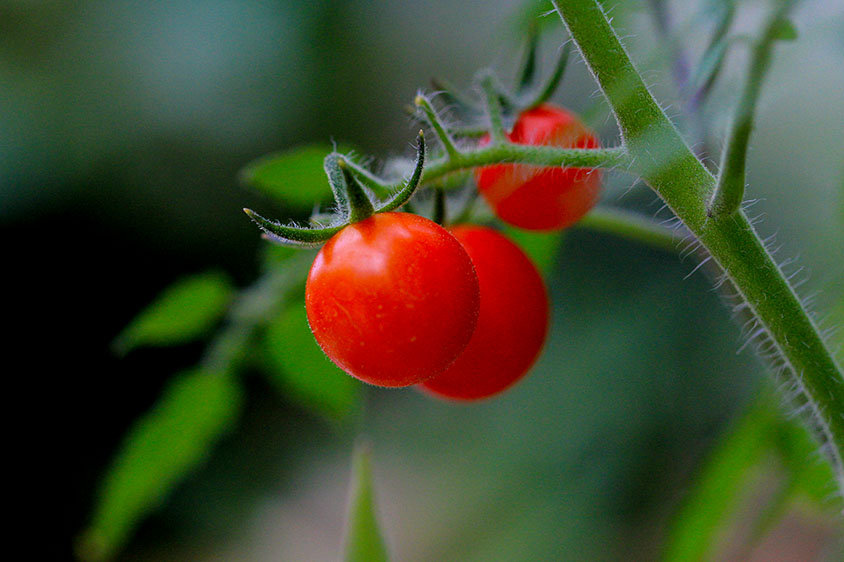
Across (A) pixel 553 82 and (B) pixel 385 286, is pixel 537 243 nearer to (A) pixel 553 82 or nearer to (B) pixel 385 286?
(A) pixel 553 82

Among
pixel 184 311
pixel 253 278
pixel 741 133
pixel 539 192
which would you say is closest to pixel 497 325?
pixel 539 192

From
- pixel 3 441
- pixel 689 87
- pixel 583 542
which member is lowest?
pixel 583 542

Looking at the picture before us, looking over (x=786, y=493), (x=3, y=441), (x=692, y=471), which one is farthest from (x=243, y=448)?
(x=786, y=493)

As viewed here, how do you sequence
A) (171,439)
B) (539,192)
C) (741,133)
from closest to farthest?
(741,133), (539,192), (171,439)

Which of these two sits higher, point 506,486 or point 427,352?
point 427,352

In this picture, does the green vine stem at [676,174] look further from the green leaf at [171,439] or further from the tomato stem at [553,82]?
the green leaf at [171,439]

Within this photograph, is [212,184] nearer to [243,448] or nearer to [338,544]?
[243,448]

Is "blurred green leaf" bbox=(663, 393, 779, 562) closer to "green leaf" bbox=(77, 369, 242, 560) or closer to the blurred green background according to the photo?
"green leaf" bbox=(77, 369, 242, 560)
